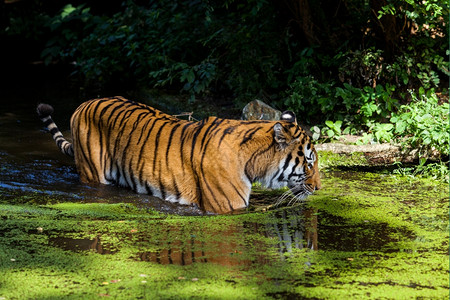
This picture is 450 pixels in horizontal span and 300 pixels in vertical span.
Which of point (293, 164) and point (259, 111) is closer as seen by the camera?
point (293, 164)

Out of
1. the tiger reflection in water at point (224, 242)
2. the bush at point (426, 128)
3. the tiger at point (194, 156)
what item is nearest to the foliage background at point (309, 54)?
the bush at point (426, 128)

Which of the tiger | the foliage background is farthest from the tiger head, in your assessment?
the foliage background

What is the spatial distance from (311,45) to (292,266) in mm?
4915

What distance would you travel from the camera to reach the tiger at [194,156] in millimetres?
4895

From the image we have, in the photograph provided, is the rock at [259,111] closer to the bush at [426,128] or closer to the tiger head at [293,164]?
the bush at [426,128]

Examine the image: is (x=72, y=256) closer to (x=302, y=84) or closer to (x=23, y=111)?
(x=302, y=84)

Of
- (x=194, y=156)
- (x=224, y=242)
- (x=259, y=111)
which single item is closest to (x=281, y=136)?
(x=194, y=156)

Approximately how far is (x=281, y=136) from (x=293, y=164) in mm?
277

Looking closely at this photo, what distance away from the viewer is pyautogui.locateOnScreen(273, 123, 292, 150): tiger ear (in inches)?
191

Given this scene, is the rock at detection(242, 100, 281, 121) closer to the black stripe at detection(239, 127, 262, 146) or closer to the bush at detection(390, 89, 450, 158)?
the bush at detection(390, 89, 450, 158)

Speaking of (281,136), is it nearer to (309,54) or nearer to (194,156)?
(194,156)

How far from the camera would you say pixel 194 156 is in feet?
16.5

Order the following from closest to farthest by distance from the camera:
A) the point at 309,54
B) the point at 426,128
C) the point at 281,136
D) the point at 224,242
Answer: the point at 224,242, the point at 281,136, the point at 426,128, the point at 309,54

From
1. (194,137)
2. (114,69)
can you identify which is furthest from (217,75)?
(194,137)
